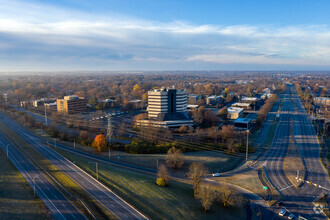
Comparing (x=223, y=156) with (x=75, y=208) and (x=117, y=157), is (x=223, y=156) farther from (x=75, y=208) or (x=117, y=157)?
(x=75, y=208)

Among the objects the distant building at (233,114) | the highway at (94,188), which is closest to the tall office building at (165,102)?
the distant building at (233,114)

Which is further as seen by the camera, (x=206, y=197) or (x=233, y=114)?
(x=233, y=114)

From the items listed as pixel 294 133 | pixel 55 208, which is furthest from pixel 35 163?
pixel 294 133

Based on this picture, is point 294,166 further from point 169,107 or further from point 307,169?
point 169,107

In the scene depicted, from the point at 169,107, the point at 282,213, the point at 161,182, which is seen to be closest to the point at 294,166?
the point at 282,213

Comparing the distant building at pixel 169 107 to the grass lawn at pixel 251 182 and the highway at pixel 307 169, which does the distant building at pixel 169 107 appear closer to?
the highway at pixel 307 169

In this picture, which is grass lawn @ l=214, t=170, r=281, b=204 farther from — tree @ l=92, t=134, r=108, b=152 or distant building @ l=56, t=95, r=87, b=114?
distant building @ l=56, t=95, r=87, b=114
